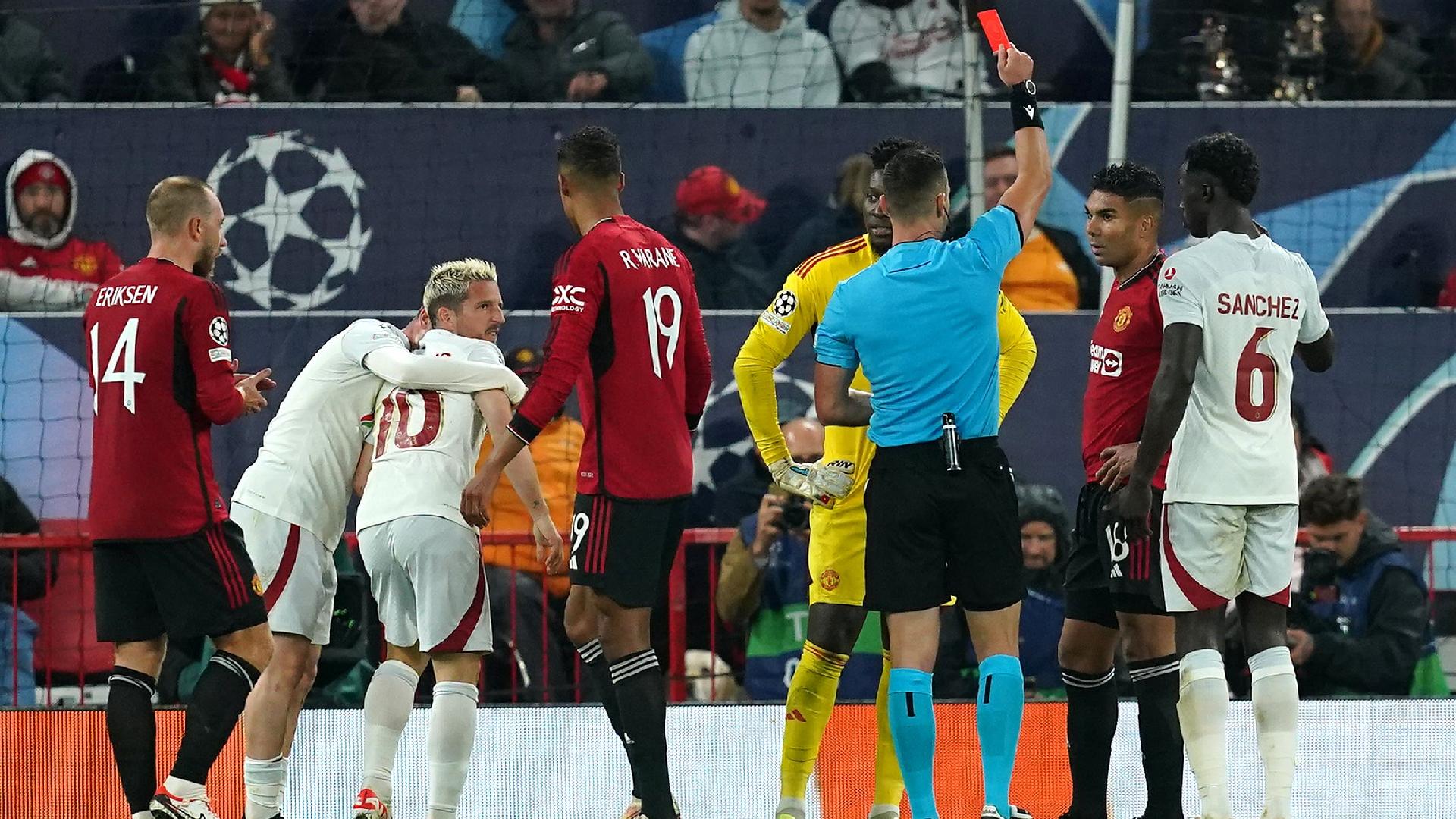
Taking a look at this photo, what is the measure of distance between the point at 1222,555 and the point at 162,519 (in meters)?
3.45

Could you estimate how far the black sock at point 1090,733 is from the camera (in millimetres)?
6387

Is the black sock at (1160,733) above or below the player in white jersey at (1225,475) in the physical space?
below

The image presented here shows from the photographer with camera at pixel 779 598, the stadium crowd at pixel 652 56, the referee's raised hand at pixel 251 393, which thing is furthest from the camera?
the stadium crowd at pixel 652 56

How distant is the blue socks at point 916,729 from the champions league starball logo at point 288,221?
18.1ft

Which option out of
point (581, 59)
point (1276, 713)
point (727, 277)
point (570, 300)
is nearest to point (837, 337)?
point (570, 300)

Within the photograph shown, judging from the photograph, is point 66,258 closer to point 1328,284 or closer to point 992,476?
point 992,476

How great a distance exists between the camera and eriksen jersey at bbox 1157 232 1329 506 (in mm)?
5863

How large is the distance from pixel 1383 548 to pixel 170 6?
7.51m

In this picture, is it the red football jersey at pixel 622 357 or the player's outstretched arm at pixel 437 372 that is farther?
the player's outstretched arm at pixel 437 372

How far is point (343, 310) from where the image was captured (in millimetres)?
10227

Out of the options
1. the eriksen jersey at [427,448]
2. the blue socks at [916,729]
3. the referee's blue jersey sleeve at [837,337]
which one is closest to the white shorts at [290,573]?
the eriksen jersey at [427,448]

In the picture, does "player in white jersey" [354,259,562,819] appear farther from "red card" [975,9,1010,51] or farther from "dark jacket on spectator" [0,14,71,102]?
"dark jacket on spectator" [0,14,71,102]

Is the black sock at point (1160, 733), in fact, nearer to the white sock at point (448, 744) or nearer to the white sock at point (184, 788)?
the white sock at point (448, 744)

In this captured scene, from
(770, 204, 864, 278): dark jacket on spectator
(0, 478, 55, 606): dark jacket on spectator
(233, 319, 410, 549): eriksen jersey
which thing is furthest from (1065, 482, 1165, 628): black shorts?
(0, 478, 55, 606): dark jacket on spectator
